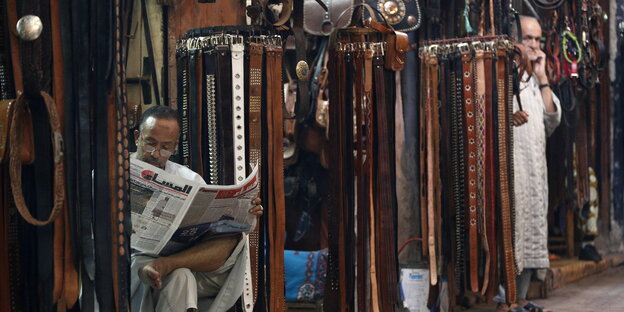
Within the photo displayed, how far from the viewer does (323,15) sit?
630 cm

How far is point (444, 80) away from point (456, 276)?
1260 mm

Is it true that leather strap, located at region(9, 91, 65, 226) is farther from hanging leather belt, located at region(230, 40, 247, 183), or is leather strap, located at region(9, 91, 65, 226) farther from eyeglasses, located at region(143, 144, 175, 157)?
hanging leather belt, located at region(230, 40, 247, 183)

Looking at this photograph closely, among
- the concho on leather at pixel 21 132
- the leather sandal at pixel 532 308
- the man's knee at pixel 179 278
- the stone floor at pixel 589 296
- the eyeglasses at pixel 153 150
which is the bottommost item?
the stone floor at pixel 589 296

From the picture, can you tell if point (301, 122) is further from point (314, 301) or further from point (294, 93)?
point (314, 301)

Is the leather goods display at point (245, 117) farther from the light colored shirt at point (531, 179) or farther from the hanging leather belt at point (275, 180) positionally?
the light colored shirt at point (531, 179)

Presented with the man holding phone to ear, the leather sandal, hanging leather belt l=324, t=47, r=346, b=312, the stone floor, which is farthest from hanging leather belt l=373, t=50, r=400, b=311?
the stone floor

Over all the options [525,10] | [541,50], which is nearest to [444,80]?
[541,50]

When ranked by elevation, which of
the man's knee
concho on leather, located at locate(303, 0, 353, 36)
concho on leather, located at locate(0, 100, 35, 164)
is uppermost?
concho on leather, located at locate(303, 0, 353, 36)

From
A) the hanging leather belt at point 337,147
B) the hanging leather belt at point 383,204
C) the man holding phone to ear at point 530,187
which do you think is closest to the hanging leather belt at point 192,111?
the hanging leather belt at point 337,147

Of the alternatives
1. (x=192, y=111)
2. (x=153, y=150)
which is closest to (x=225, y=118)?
(x=192, y=111)

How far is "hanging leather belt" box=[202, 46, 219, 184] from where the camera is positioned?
4.69 m

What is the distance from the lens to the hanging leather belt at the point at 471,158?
6453mm

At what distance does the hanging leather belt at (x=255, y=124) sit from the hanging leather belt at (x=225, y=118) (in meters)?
0.09

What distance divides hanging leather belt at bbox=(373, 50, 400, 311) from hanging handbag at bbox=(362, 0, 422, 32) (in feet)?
3.66
